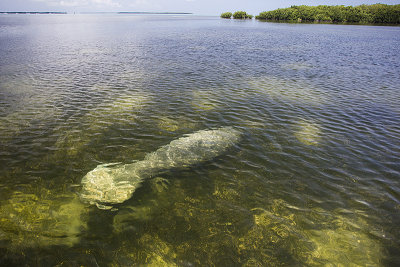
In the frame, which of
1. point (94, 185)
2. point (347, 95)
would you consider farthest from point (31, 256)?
point (347, 95)

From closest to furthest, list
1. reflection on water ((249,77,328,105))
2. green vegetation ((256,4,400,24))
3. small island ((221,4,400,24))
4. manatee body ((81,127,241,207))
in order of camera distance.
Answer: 1. manatee body ((81,127,241,207))
2. reflection on water ((249,77,328,105))
3. green vegetation ((256,4,400,24))
4. small island ((221,4,400,24))

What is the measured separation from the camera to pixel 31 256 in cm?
658

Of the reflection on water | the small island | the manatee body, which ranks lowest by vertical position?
the manatee body

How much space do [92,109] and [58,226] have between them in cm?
1133

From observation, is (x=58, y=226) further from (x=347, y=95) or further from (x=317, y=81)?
(x=317, y=81)

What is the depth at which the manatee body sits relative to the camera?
29.9ft

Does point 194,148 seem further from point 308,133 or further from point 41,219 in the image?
point 308,133

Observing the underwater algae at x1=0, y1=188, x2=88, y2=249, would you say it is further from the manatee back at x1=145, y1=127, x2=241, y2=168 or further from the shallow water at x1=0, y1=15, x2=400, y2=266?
the manatee back at x1=145, y1=127, x2=241, y2=168

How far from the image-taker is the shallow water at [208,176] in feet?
23.0

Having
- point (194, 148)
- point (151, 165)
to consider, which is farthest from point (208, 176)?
point (151, 165)

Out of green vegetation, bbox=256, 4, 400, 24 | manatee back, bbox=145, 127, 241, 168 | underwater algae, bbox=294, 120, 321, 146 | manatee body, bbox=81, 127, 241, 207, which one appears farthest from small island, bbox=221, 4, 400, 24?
manatee body, bbox=81, 127, 241, 207

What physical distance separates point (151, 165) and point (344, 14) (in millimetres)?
193791

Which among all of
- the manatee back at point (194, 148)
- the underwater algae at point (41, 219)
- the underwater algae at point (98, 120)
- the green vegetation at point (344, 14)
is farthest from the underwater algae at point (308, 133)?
the green vegetation at point (344, 14)

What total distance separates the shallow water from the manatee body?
487mm
